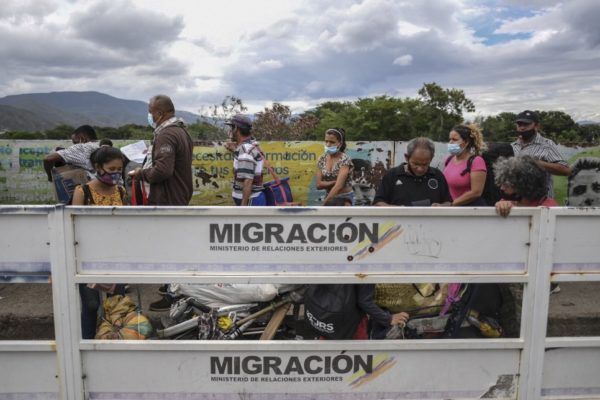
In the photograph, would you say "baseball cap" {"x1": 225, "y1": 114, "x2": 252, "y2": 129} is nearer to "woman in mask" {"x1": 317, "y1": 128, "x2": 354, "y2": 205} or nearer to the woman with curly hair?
"woman in mask" {"x1": 317, "y1": 128, "x2": 354, "y2": 205}

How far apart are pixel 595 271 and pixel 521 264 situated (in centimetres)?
40

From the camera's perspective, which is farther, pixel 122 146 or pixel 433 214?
pixel 122 146

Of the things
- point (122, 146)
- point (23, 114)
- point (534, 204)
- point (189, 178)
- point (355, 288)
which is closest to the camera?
point (355, 288)

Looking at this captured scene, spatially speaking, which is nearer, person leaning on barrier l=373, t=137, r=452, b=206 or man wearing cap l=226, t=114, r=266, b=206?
person leaning on barrier l=373, t=137, r=452, b=206

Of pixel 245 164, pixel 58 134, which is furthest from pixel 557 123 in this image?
pixel 245 164

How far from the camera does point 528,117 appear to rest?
160 inches

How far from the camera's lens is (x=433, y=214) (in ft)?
7.29

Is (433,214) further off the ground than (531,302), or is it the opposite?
(433,214)

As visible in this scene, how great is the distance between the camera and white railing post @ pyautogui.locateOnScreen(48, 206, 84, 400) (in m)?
2.17

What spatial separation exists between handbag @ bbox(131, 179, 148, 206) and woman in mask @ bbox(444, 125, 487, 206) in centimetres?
254

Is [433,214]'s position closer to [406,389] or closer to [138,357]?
[406,389]

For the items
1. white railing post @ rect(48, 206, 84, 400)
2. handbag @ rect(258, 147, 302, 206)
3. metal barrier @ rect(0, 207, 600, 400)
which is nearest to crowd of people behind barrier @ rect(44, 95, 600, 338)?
handbag @ rect(258, 147, 302, 206)

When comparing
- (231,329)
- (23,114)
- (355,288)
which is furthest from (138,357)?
(23,114)

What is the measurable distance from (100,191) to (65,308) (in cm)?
107
